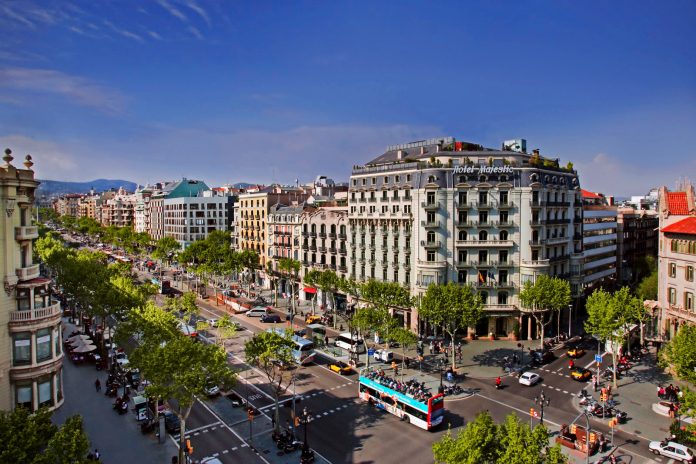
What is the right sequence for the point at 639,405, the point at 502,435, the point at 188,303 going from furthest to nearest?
1. the point at 188,303
2. the point at 639,405
3. the point at 502,435

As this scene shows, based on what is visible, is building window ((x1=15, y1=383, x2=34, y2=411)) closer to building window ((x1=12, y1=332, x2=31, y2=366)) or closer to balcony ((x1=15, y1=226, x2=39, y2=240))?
building window ((x1=12, y1=332, x2=31, y2=366))

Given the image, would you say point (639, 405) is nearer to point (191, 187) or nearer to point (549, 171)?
point (549, 171)

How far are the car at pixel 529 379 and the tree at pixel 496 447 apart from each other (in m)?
29.9

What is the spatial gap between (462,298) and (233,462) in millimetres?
35610

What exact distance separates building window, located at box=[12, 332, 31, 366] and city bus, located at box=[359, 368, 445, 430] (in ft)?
101

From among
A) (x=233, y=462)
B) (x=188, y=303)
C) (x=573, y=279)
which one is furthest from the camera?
(x=573, y=279)

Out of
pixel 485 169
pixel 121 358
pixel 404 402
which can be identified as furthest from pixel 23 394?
pixel 485 169

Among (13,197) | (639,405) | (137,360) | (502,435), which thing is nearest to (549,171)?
(639,405)

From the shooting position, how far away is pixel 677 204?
63.7 m

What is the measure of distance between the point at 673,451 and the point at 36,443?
4532cm

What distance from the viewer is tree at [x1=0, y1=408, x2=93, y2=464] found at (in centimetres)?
2208

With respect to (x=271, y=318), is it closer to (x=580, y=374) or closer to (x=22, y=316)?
(x=22, y=316)

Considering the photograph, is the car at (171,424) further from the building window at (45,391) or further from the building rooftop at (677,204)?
the building rooftop at (677,204)

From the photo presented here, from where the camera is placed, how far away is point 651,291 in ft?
265
